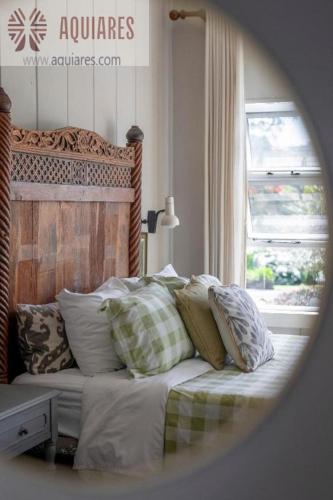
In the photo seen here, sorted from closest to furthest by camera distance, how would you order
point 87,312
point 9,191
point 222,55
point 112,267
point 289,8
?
point 289,8
point 9,191
point 87,312
point 112,267
point 222,55

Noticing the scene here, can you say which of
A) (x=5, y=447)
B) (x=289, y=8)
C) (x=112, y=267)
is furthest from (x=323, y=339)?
(x=112, y=267)

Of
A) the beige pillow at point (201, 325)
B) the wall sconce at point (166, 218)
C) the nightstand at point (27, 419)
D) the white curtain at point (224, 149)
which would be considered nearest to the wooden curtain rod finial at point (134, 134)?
the wall sconce at point (166, 218)

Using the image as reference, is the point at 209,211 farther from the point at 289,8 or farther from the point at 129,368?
the point at 289,8

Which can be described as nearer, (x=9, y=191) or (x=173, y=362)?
(x=9, y=191)

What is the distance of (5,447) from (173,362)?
30.9 inches

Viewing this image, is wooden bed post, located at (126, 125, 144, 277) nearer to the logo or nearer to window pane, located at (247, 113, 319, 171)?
the logo

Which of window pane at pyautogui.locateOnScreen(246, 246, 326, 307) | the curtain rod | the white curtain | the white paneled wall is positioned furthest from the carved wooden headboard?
window pane at pyautogui.locateOnScreen(246, 246, 326, 307)

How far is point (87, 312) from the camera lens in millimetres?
2646

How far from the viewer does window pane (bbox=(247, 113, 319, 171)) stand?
4.25 metres

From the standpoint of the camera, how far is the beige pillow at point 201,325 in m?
2.77

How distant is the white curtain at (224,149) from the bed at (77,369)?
123cm

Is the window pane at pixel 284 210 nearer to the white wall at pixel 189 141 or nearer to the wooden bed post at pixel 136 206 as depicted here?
the white wall at pixel 189 141

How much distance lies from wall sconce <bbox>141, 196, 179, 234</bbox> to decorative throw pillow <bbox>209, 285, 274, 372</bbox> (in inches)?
33.2

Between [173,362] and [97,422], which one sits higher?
[173,362]
